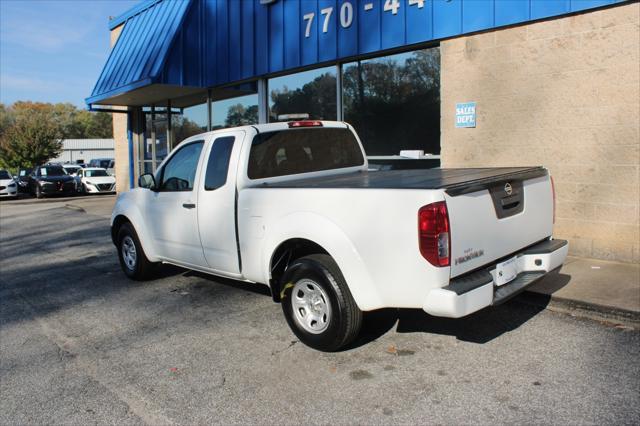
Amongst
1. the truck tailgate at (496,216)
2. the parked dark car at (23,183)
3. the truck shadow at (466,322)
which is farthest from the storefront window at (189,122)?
the parked dark car at (23,183)

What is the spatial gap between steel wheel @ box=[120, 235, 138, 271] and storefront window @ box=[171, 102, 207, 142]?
8111mm

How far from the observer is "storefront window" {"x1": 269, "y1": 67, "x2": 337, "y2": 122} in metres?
10.7

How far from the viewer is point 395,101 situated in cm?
948

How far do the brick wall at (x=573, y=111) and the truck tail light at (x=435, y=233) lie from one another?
4.45 m

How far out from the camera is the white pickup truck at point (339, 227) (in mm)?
3631

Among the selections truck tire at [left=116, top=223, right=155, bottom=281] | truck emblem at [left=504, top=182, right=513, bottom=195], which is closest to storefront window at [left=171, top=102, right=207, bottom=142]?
truck tire at [left=116, top=223, right=155, bottom=281]

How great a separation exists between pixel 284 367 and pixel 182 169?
280cm

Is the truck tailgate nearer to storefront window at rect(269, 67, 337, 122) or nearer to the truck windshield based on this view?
the truck windshield

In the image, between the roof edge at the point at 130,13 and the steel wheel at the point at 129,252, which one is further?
the roof edge at the point at 130,13

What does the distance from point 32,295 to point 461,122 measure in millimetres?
6383

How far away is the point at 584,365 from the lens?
3.97 meters

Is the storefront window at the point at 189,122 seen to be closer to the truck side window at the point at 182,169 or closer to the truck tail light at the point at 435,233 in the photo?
the truck side window at the point at 182,169

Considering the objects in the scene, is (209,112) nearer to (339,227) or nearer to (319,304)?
(319,304)

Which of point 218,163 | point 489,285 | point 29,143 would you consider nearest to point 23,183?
point 29,143
